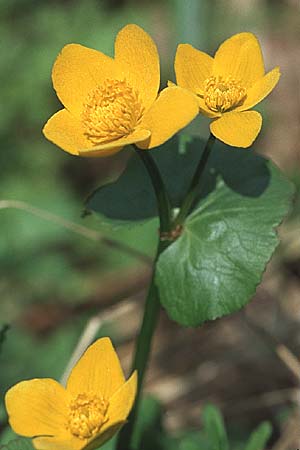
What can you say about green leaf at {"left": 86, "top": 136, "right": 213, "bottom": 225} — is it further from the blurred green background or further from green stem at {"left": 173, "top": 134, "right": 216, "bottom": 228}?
the blurred green background

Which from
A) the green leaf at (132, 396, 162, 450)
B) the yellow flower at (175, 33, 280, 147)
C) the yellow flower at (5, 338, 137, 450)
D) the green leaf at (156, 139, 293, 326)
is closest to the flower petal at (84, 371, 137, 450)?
the yellow flower at (5, 338, 137, 450)

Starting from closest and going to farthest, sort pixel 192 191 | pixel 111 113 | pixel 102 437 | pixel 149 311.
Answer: pixel 102 437
pixel 111 113
pixel 192 191
pixel 149 311

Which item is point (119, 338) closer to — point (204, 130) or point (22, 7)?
point (204, 130)

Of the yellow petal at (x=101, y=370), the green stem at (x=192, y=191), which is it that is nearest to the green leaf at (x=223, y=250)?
the green stem at (x=192, y=191)

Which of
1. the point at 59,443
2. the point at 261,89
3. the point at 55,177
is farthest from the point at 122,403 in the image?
the point at 55,177

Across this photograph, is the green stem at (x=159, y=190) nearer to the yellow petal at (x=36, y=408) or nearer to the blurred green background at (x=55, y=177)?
the yellow petal at (x=36, y=408)

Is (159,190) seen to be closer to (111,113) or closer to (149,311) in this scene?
(111,113)
